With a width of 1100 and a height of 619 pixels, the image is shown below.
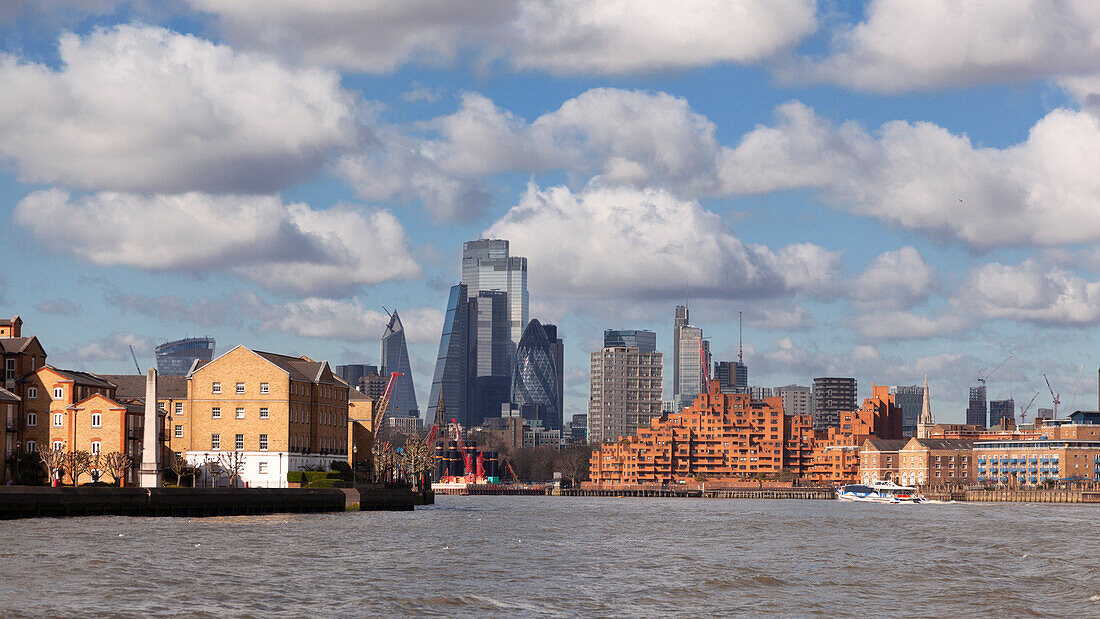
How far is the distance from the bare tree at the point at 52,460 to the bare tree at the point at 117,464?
4.50 m

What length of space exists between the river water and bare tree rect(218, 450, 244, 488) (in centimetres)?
3153

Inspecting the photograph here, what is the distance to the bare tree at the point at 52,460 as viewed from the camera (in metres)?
124

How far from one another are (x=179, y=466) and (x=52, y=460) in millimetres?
16487

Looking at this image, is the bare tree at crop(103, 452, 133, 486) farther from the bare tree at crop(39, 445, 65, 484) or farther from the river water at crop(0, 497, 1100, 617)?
the river water at crop(0, 497, 1100, 617)

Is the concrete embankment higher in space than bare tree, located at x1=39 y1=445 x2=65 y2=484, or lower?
lower

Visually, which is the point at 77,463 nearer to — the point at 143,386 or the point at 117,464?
the point at 117,464

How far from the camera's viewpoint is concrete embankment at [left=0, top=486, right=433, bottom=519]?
99.4 meters

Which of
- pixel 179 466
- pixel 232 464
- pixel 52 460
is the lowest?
pixel 179 466

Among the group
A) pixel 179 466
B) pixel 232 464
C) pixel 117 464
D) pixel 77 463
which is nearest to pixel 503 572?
pixel 77 463

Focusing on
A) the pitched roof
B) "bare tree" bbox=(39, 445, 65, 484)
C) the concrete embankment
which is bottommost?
the concrete embankment

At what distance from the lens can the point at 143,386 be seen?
516 feet

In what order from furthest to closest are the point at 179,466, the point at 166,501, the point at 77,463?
the point at 179,466
the point at 77,463
the point at 166,501

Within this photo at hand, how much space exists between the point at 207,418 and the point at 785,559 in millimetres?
81020

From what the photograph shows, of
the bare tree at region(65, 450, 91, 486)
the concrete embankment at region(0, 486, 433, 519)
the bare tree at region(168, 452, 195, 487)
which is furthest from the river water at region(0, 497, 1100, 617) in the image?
the bare tree at region(168, 452, 195, 487)
